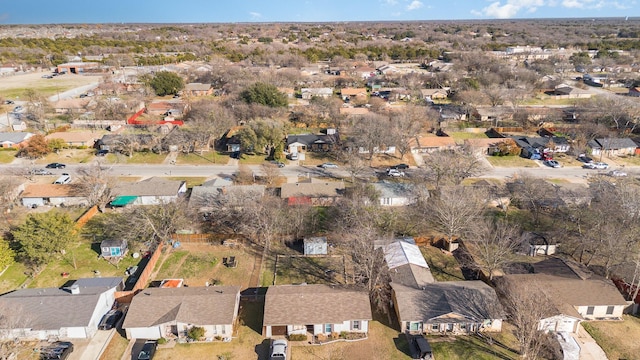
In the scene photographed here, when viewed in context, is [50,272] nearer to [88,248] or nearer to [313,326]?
[88,248]

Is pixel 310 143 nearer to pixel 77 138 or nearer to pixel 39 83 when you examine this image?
pixel 77 138

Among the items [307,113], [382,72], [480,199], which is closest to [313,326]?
[480,199]

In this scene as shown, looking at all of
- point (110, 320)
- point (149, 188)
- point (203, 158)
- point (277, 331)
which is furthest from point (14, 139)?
point (277, 331)

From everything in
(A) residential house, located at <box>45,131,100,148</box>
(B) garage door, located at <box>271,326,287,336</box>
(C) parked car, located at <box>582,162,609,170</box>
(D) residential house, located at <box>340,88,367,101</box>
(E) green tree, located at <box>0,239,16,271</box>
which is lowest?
(B) garage door, located at <box>271,326,287,336</box>

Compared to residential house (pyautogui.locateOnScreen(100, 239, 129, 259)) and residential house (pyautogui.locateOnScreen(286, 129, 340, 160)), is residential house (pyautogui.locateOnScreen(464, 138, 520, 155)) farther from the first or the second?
residential house (pyautogui.locateOnScreen(100, 239, 129, 259))

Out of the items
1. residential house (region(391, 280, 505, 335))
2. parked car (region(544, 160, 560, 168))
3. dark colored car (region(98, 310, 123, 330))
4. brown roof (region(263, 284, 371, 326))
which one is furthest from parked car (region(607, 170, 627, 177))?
dark colored car (region(98, 310, 123, 330))

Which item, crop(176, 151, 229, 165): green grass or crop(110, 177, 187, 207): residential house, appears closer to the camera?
crop(110, 177, 187, 207): residential house
